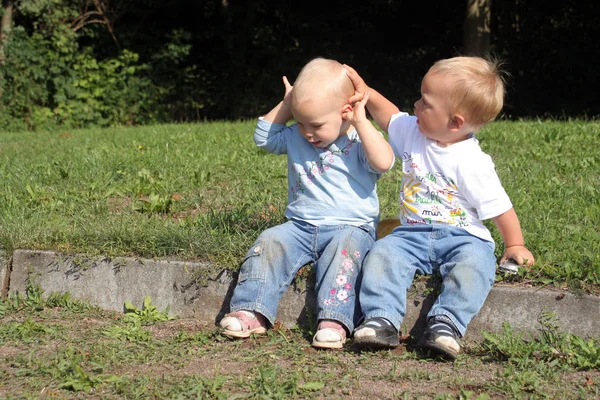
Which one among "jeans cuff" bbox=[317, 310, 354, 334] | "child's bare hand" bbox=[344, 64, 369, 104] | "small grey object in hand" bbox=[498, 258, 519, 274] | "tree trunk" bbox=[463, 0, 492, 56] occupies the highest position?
"tree trunk" bbox=[463, 0, 492, 56]

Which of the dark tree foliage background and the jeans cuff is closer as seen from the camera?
the jeans cuff

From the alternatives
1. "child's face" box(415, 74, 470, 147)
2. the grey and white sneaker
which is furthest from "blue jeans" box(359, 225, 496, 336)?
"child's face" box(415, 74, 470, 147)

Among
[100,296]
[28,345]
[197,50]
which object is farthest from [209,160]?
[197,50]

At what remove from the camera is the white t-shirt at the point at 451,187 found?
3412 mm

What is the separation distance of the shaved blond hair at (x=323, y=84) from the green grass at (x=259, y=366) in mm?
1105

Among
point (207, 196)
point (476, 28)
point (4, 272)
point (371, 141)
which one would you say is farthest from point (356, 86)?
point (476, 28)

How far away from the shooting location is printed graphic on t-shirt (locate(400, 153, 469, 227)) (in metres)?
3.49

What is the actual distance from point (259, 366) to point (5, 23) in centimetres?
1248

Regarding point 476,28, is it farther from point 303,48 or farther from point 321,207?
point 321,207

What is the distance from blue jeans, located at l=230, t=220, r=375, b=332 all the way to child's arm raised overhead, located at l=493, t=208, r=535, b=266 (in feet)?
2.06

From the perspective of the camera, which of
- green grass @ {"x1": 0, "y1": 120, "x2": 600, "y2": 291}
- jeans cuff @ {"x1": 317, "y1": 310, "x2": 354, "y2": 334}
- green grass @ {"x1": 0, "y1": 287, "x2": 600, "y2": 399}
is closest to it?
green grass @ {"x1": 0, "y1": 287, "x2": 600, "y2": 399}

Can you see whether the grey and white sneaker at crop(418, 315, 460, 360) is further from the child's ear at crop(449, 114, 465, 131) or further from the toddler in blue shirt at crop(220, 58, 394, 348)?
the child's ear at crop(449, 114, 465, 131)

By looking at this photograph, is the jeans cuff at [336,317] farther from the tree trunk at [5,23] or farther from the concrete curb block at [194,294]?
the tree trunk at [5,23]

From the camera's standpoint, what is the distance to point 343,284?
11.1 feet
